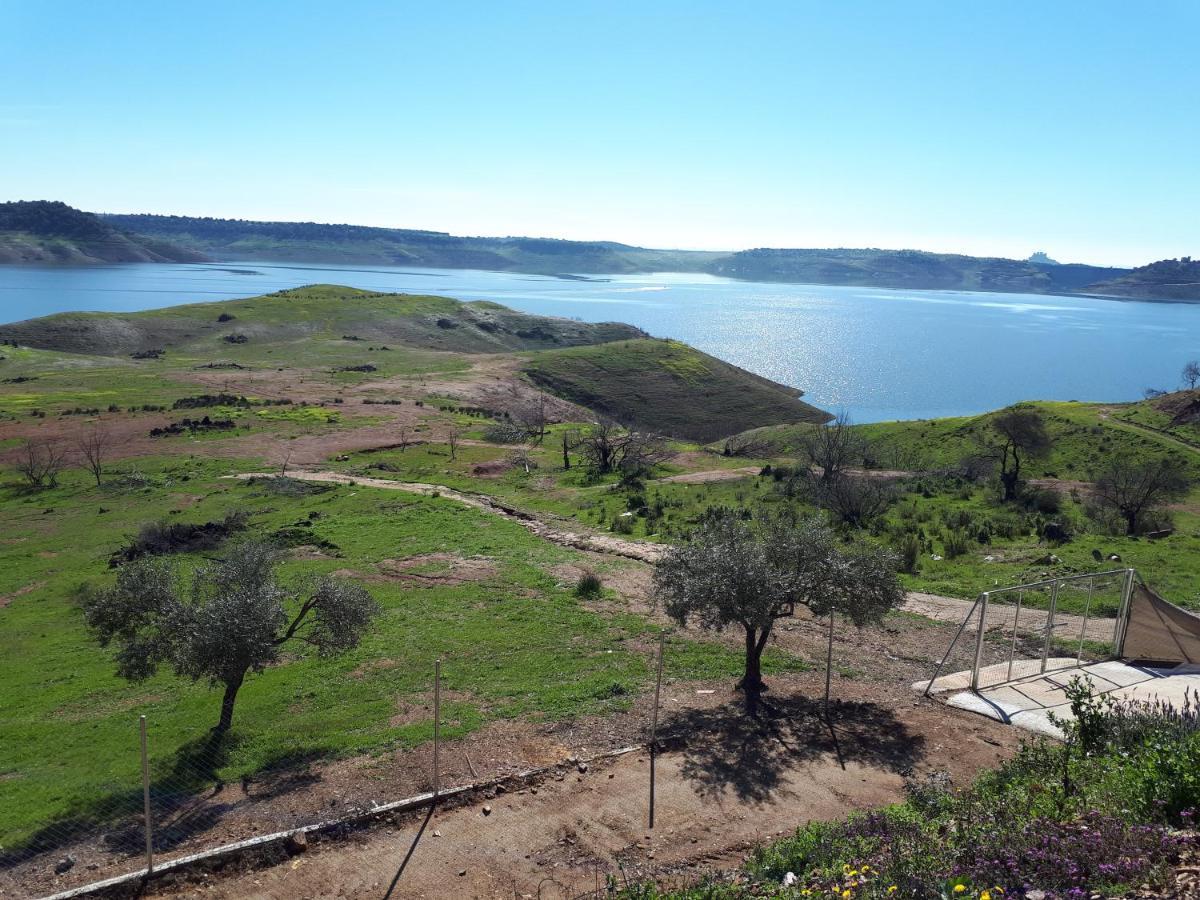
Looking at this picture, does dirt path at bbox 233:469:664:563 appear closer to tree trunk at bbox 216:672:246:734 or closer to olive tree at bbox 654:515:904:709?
olive tree at bbox 654:515:904:709

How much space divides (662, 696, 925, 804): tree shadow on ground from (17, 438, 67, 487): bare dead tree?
151ft

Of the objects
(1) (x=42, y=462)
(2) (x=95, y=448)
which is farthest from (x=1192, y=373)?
(1) (x=42, y=462)

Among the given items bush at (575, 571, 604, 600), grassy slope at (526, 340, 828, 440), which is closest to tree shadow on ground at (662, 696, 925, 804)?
bush at (575, 571, 604, 600)

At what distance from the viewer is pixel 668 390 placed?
111375 millimetres

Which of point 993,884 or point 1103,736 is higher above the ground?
point 993,884

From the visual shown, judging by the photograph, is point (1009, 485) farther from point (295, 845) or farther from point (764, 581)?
point (295, 845)

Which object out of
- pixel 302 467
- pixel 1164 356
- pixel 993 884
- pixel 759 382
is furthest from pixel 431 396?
pixel 1164 356

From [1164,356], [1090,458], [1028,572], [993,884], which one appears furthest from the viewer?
[1164,356]

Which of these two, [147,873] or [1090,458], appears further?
[1090,458]

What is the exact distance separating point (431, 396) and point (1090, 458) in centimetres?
6352

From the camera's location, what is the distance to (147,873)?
36.7ft

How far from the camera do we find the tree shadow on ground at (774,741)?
14570 millimetres

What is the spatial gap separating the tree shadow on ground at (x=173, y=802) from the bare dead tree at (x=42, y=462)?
3924 centimetres

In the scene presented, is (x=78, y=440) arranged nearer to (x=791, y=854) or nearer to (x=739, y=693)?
(x=739, y=693)
